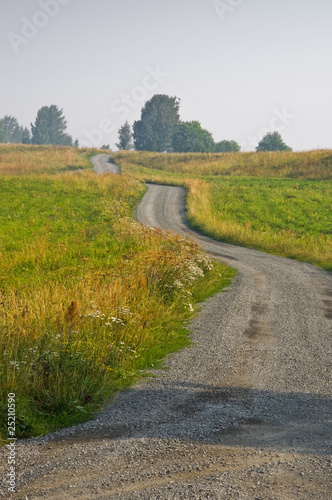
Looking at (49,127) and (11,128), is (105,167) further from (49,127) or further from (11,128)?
(11,128)

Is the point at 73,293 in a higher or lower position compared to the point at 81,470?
higher

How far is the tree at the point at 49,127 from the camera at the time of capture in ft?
494

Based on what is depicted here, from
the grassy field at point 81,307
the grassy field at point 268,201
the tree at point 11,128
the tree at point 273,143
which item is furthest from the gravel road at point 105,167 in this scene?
the tree at point 11,128

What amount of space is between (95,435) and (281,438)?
86.3 inches

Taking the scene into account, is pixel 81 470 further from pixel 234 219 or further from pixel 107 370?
pixel 234 219

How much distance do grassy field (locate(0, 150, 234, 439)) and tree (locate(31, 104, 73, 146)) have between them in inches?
5290

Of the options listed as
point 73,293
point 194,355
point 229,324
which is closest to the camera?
point 194,355

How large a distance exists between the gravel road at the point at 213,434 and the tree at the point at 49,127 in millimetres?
150721

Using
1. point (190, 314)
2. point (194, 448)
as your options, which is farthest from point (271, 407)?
point (190, 314)

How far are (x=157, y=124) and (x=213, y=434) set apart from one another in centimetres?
12698

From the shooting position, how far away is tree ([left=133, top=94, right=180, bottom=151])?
125938 mm

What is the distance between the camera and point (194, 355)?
8648 mm

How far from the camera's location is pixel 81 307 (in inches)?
329

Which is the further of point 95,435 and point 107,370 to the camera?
point 107,370
